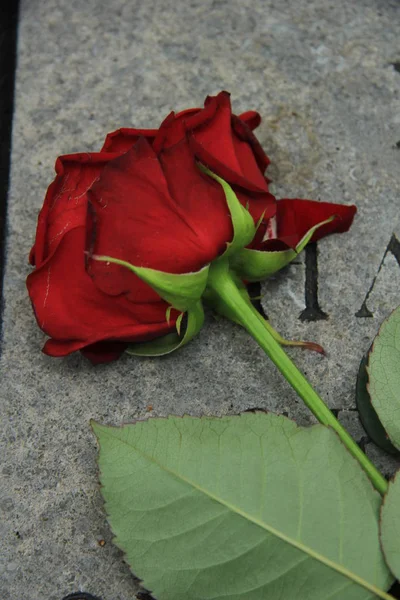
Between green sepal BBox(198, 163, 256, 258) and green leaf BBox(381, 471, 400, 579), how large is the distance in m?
0.22

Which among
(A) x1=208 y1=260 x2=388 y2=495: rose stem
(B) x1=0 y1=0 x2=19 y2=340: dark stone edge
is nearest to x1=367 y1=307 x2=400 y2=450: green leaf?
(A) x1=208 y1=260 x2=388 y2=495: rose stem

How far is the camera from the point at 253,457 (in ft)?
1.82

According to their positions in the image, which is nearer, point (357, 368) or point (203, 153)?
point (203, 153)

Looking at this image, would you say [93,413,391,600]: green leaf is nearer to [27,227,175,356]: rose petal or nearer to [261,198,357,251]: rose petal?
[27,227,175,356]: rose petal

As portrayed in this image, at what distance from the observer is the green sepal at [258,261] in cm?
63

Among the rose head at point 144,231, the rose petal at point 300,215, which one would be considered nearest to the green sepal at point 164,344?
the rose head at point 144,231

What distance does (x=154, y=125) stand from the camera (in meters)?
0.89

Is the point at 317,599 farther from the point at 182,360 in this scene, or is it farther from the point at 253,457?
the point at 182,360

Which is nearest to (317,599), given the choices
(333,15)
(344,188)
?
(344,188)

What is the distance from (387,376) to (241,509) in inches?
6.6

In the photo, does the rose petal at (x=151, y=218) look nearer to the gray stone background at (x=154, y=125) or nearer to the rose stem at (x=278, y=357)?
the rose stem at (x=278, y=357)

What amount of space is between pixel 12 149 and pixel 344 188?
1.26ft

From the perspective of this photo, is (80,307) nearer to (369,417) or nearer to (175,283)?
(175,283)

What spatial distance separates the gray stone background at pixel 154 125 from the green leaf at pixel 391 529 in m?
0.14
